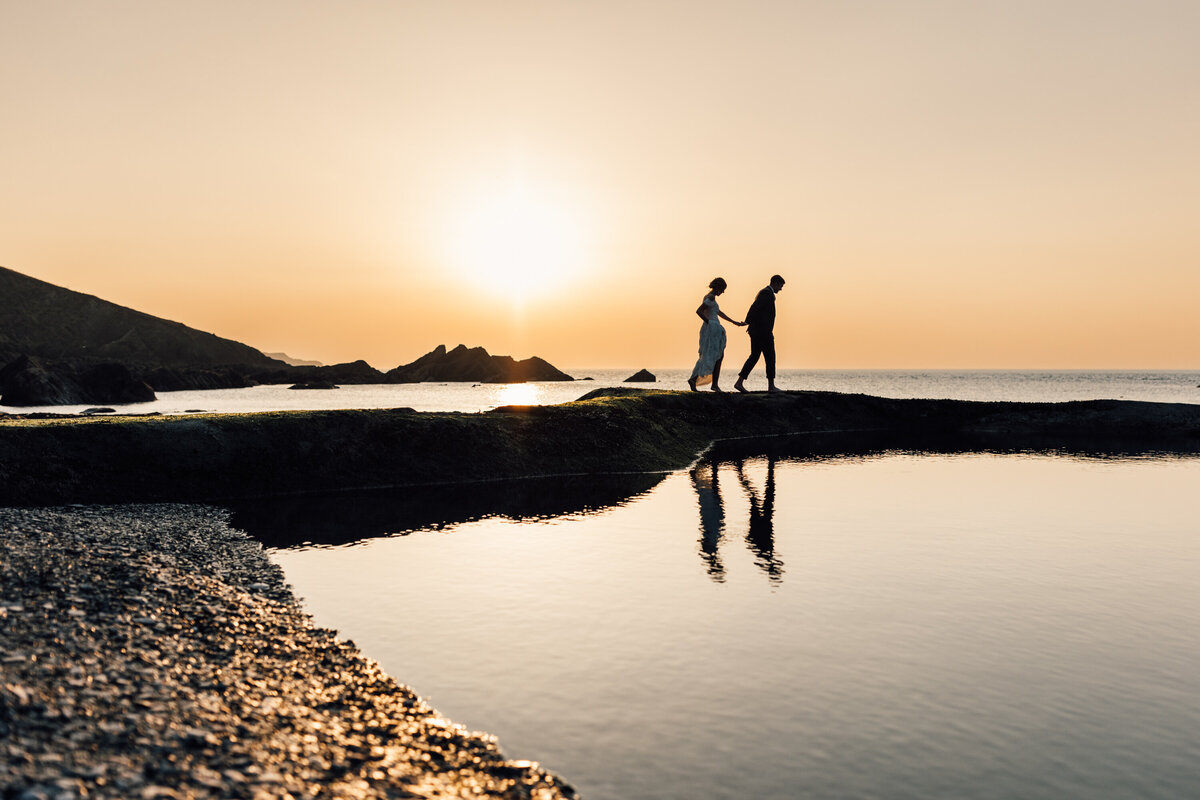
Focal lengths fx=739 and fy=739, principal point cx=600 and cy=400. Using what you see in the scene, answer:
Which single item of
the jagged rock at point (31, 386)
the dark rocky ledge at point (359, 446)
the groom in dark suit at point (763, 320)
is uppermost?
the groom in dark suit at point (763, 320)

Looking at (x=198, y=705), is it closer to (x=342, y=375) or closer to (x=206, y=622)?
(x=206, y=622)

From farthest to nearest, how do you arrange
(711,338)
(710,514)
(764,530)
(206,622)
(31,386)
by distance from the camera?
(31,386)
(711,338)
(710,514)
(764,530)
(206,622)

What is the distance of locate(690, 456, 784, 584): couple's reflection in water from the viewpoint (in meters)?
14.7

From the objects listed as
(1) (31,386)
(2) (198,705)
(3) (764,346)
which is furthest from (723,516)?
(1) (31,386)

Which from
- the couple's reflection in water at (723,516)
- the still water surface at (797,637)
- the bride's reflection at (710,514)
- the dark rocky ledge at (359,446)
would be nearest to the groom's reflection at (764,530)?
the couple's reflection in water at (723,516)

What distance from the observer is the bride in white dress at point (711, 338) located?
3950cm

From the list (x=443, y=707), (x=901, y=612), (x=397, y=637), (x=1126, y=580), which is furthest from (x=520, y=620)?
(x=1126, y=580)

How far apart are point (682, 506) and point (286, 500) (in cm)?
1230

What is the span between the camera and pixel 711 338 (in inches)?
1613

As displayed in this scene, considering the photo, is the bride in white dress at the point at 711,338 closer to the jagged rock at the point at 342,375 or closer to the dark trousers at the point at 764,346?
the dark trousers at the point at 764,346

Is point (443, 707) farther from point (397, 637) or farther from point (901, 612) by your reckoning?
point (901, 612)

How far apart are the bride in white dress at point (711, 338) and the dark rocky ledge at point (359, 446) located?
1.65 metres

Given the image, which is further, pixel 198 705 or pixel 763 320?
pixel 763 320

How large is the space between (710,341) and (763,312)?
11.2ft
